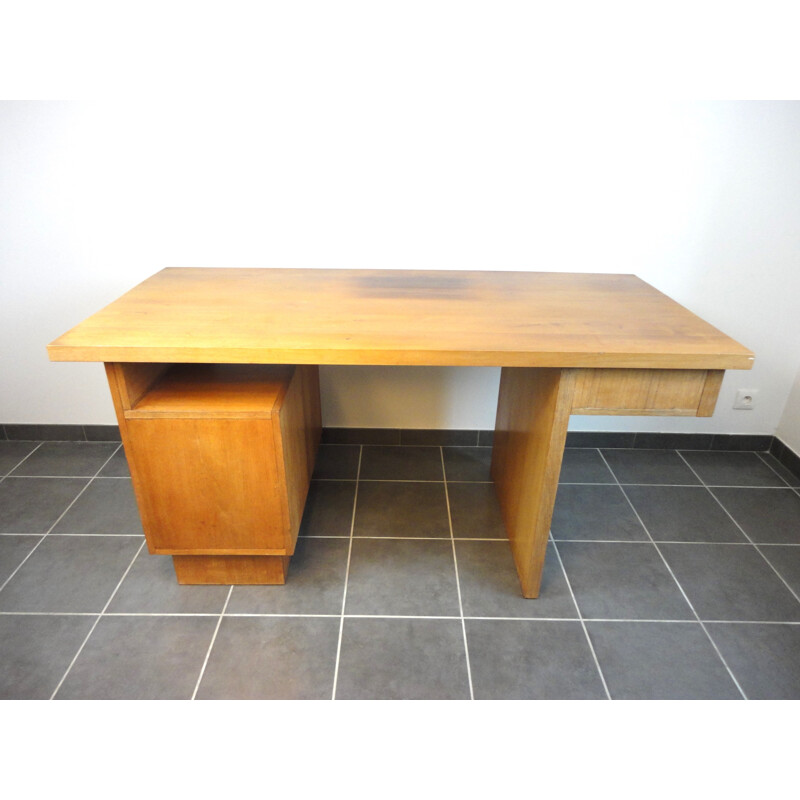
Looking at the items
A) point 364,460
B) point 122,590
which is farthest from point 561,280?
point 122,590

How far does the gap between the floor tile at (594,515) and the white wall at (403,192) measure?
0.85m

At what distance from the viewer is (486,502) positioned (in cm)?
200

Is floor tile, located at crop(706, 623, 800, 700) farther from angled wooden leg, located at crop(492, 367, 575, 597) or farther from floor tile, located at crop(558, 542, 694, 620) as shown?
angled wooden leg, located at crop(492, 367, 575, 597)

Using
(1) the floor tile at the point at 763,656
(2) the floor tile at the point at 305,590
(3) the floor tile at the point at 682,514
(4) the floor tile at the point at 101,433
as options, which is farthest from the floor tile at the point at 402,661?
(4) the floor tile at the point at 101,433

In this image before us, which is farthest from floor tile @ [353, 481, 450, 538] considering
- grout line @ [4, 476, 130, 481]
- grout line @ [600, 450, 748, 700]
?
grout line @ [4, 476, 130, 481]

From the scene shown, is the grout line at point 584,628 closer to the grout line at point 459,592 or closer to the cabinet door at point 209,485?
the grout line at point 459,592

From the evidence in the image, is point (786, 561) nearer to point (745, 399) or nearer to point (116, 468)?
point (745, 399)

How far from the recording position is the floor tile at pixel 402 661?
1.31m

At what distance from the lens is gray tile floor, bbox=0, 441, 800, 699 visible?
135 cm

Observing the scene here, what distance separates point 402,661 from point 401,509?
0.64 m

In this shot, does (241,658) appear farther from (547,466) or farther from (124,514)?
(547,466)

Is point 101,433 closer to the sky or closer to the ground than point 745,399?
closer to the ground

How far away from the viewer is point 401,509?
196cm

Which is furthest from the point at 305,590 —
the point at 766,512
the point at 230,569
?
the point at 766,512
